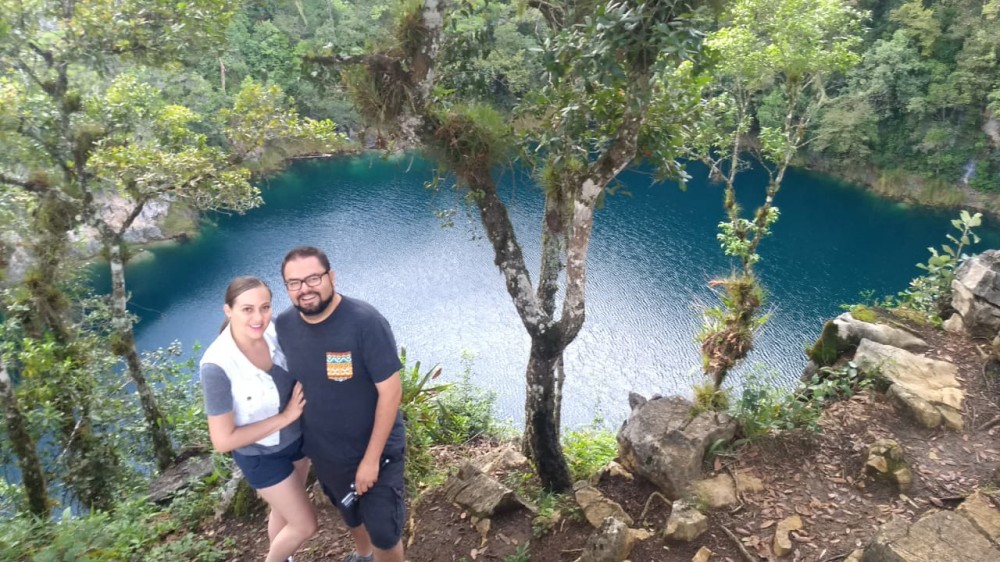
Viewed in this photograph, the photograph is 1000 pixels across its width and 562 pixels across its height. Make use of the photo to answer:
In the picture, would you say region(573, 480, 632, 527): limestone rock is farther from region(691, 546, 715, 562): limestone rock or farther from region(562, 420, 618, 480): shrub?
region(562, 420, 618, 480): shrub

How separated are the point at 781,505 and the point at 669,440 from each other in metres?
0.83

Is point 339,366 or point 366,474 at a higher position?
point 339,366

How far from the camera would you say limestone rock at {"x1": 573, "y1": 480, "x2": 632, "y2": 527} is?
3834 mm

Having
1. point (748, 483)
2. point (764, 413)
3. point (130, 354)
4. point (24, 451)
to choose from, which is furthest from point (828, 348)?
point (24, 451)

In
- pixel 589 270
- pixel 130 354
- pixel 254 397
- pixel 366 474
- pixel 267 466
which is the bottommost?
pixel 589 270

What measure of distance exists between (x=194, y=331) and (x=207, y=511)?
12678mm

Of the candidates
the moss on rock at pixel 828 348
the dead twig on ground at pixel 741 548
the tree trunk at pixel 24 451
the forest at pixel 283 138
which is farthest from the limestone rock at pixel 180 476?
the moss on rock at pixel 828 348

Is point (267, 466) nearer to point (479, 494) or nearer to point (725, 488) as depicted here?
point (479, 494)

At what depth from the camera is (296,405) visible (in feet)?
8.70

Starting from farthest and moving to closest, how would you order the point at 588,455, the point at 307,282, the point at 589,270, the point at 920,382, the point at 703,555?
the point at 589,270 < the point at 588,455 < the point at 920,382 < the point at 703,555 < the point at 307,282

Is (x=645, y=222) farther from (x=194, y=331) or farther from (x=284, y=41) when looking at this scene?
(x=284, y=41)

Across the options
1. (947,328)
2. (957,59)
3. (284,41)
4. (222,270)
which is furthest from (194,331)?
(957,59)

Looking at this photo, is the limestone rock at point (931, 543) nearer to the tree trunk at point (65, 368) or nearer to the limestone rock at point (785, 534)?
the limestone rock at point (785, 534)

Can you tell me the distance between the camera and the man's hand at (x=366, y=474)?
2646mm
